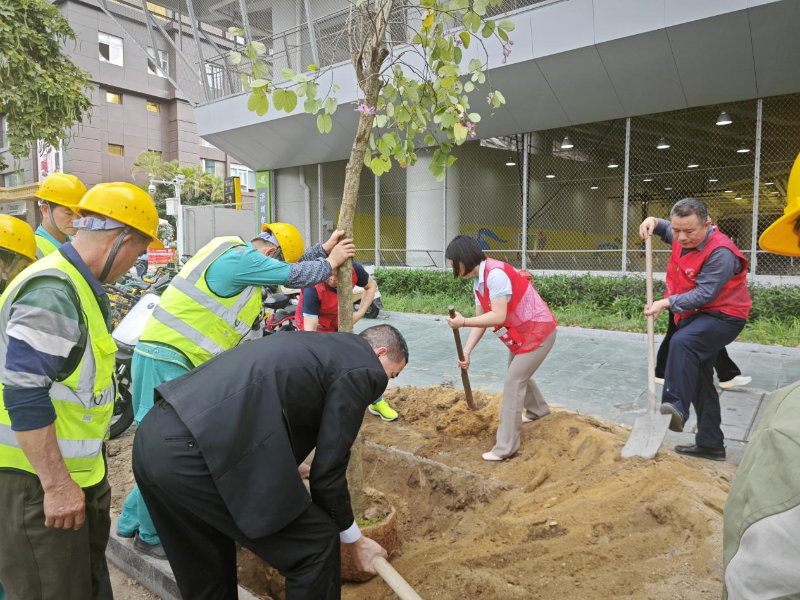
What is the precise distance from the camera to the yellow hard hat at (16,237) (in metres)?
2.83

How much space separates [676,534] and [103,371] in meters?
2.87

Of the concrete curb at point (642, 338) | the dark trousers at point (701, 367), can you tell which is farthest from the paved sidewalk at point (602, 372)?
the dark trousers at point (701, 367)

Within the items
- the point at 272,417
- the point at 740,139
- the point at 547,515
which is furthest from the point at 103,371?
the point at 740,139

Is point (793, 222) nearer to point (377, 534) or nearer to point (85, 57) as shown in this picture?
point (377, 534)

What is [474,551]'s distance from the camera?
115 inches

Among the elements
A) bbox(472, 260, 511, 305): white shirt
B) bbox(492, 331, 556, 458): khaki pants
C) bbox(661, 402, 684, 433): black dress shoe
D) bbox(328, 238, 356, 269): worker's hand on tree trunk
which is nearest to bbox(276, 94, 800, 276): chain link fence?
bbox(661, 402, 684, 433): black dress shoe

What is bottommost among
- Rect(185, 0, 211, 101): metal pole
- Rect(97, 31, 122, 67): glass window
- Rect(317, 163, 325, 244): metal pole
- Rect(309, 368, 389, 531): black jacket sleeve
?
Rect(309, 368, 389, 531): black jacket sleeve

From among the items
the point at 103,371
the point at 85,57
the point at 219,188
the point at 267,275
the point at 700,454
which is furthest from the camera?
the point at 219,188

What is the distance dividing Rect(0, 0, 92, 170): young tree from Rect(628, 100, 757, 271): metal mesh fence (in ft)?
37.5

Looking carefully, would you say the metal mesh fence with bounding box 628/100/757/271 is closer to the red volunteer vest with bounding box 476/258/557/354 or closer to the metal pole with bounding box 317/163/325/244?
the red volunteer vest with bounding box 476/258/557/354

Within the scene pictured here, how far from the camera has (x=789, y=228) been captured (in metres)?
1.45

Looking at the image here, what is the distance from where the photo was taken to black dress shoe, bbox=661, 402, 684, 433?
3.98 m

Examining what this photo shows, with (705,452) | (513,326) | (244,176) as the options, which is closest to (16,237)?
(513,326)

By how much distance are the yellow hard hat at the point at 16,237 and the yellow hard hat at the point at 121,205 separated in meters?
0.95
